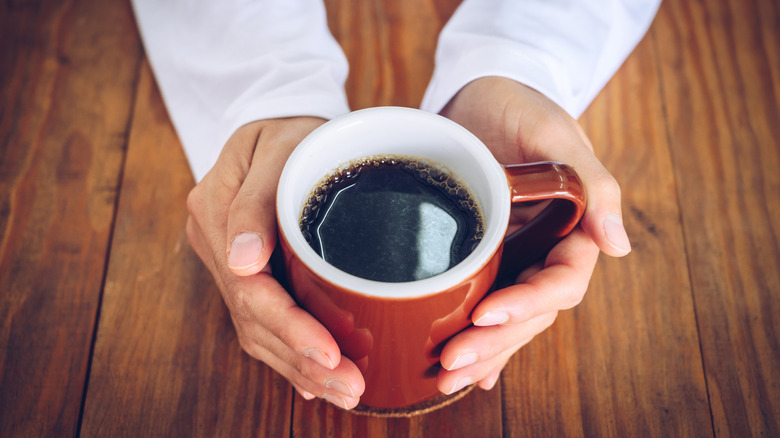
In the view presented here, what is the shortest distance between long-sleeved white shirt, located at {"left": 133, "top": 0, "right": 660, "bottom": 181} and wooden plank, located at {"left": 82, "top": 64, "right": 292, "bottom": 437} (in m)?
0.10

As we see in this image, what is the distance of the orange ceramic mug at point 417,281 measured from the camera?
0.47 metres

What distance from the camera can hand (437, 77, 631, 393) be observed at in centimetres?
57

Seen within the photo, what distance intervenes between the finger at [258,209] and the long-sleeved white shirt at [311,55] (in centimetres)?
9

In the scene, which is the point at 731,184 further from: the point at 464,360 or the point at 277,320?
the point at 277,320

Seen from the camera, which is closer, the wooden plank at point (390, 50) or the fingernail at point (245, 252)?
the fingernail at point (245, 252)

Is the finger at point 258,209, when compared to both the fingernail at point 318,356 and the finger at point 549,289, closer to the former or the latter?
the fingernail at point 318,356

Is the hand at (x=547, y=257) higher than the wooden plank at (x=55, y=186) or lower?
higher

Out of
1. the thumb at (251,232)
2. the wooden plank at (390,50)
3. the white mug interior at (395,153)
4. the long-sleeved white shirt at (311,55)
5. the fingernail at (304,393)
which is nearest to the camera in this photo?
the white mug interior at (395,153)

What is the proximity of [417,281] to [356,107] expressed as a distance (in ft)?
1.77

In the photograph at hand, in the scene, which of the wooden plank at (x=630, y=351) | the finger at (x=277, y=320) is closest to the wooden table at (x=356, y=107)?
the wooden plank at (x=630, y=351)

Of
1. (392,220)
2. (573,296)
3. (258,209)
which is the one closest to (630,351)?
(573,296)

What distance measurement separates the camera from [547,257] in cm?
67

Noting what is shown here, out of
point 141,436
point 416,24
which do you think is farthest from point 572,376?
point 416,24

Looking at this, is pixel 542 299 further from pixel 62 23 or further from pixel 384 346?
pixel 62 23
